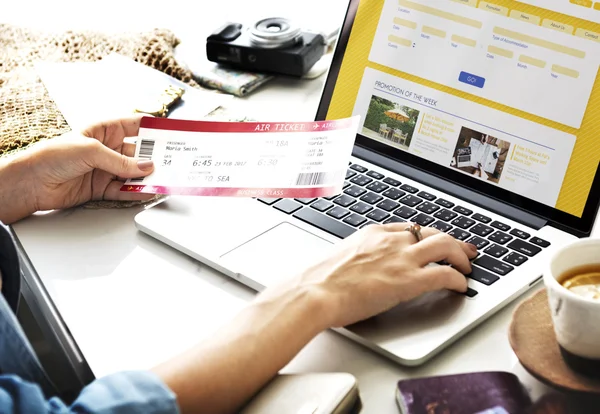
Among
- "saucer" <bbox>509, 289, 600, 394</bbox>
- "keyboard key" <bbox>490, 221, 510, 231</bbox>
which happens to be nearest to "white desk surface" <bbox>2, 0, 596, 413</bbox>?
"saucer" <bbox>509, 289, 600, 394</bbox>

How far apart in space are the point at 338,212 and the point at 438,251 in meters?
0.17

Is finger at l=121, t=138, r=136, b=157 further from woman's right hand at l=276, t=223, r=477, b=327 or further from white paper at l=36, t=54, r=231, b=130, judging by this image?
woman's right hand at l=276, t=223, r=477, b=327

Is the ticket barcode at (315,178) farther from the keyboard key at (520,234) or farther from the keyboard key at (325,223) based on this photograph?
the keyboard key at (520,234)

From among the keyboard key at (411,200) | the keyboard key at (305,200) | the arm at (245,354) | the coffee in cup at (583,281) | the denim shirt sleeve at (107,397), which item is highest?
the coffee in cup at (583,281)

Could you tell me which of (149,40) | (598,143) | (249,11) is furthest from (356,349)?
(249,11)

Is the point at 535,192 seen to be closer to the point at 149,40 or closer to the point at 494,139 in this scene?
the point at 494,139

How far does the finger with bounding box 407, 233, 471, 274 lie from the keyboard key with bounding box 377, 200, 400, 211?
13cm

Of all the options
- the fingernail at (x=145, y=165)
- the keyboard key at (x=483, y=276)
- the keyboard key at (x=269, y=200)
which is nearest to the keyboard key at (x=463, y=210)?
the keyboard key at (x=483, y=276)

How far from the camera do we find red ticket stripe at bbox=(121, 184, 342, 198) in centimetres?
90

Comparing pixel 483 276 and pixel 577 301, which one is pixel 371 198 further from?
pixel 577 301

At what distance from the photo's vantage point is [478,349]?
2.39 ft

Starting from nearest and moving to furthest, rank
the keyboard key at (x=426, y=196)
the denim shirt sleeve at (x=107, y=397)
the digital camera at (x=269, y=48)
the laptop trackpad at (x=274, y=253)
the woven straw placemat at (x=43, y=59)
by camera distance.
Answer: the denim shirt sleeve at (x=107, y=397), the laptop trackpad at (x=274, y=253), the keyboard key at (x=426, y=196), the woven straw placemat at (x=43, y=59), the digital camera at (x=269, y=48)

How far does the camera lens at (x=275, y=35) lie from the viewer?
1.22 m

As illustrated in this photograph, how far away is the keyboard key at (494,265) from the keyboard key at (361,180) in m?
0.19
